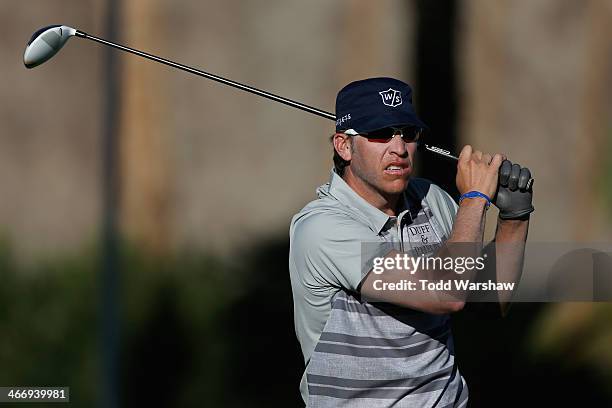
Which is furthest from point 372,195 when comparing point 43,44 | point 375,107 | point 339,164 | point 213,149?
point 213,149

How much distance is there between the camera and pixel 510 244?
152 inches

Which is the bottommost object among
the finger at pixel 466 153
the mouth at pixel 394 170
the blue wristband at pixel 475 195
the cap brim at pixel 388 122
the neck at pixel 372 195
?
the blue wristband at pixel 475 195

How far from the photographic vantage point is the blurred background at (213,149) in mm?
5488

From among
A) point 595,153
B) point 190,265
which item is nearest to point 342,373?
point 190,265

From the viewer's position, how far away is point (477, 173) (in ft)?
12.0

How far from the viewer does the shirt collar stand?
12.1 ft

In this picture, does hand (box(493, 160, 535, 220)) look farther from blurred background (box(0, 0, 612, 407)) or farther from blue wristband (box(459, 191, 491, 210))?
blurred background (box(0, 0, 612, 407))

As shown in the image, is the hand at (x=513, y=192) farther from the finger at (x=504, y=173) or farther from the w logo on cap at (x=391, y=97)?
the w logo on cap at (x=391, y=97)

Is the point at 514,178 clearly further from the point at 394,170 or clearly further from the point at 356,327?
the point at 356,327

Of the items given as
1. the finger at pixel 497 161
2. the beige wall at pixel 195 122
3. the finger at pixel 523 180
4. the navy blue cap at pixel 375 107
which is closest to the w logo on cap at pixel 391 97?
the navy blue cap at pixel 375 107

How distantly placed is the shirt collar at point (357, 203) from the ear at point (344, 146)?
8cm

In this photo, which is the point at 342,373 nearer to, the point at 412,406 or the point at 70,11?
the point at 412,406

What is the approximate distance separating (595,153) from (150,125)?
7.19 ft

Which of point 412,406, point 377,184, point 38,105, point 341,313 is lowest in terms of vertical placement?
point 412,406
